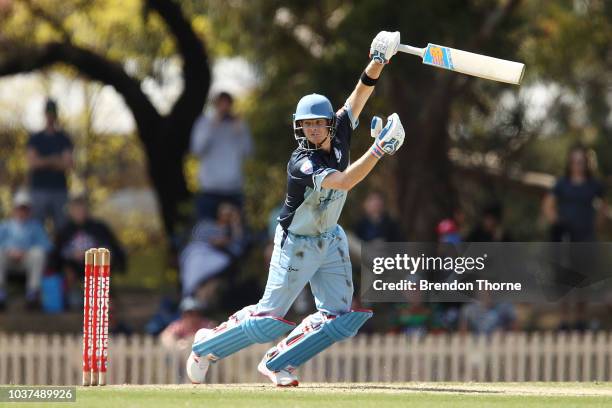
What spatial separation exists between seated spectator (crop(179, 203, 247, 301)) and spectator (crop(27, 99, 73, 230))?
1945 millimetres

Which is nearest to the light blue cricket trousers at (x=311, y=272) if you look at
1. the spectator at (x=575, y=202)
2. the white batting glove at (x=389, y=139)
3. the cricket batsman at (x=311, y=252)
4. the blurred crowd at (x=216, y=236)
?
the cricket batsman at (x=311, y=252)

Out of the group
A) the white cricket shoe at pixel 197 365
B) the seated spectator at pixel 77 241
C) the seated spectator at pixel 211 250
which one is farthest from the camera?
the seated spectator at pixel 77 241

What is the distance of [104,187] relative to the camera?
3253cm

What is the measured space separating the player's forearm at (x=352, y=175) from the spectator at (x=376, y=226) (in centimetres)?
631

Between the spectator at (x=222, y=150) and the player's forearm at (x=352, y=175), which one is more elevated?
the spectator at (x=222, y=150)

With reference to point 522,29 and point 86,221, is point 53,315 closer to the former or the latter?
point 86,221

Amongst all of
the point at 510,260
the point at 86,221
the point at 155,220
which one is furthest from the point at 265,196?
the point at 155,220

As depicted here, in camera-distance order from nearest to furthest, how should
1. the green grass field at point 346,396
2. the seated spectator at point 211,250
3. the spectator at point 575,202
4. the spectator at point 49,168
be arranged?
1. the green grass field at point 346,396
2. the spectator at point 575,202
3. the seated spectator at point 211,250
4. the spectator at point 49,168

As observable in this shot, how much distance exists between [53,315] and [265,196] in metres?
3.79

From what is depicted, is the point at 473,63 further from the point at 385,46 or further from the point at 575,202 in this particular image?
the point at 575,202

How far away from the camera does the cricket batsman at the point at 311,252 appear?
29.0ft

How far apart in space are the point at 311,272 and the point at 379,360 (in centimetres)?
542

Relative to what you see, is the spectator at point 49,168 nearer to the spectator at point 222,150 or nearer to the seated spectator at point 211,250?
the spectator at point 222,150

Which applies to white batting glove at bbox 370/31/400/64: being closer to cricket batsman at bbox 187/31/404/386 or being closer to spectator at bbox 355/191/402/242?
cricket batsman at bbox 187/31/404/386
